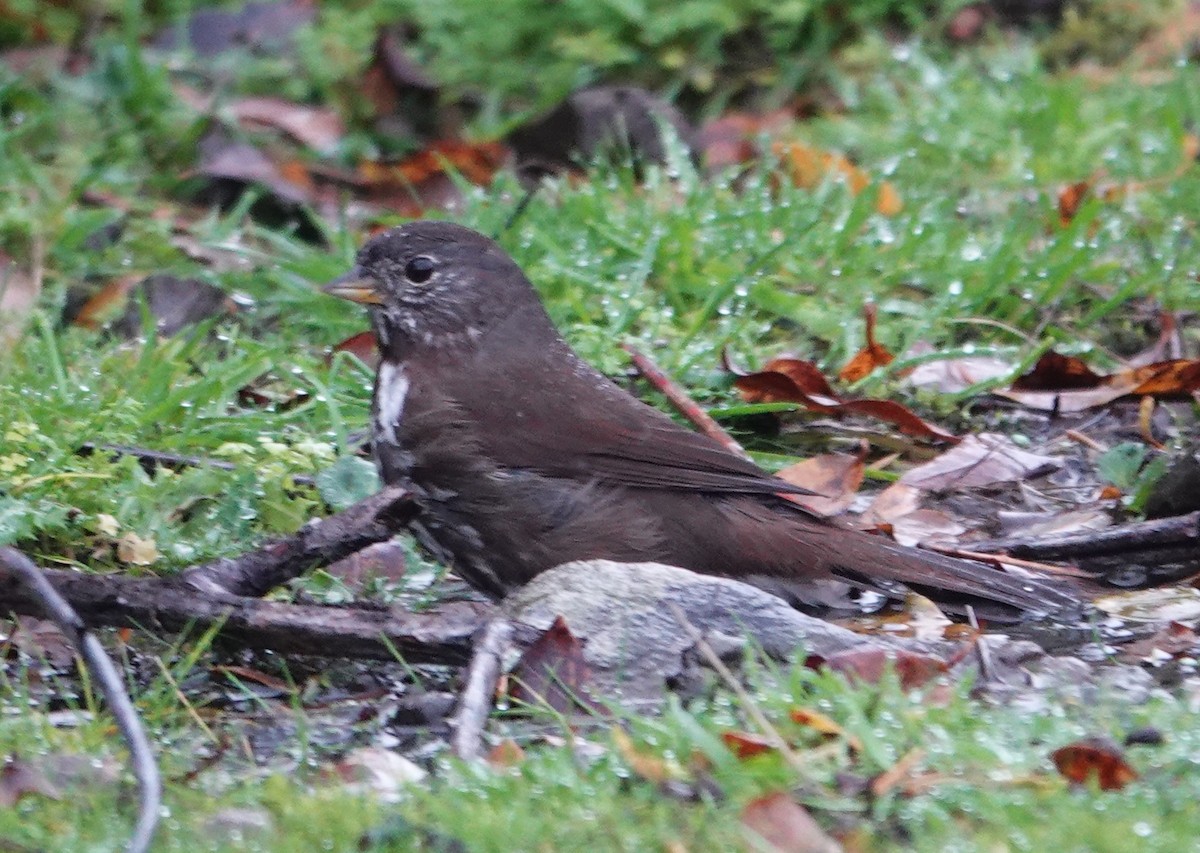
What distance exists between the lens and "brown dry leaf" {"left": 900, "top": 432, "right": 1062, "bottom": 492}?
478 cm

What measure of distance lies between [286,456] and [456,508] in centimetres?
68

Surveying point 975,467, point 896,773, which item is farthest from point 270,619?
point 975,467

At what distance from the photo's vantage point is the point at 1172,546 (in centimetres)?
406

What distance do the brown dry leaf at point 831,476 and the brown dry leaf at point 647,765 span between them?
1913 mm

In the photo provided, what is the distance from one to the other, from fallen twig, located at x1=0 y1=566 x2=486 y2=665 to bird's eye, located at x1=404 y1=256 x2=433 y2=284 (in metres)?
1.30

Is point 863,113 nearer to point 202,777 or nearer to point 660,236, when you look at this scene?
point 660,236

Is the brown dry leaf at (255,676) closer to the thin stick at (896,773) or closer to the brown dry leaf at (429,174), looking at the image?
the thin stick at (896,773)

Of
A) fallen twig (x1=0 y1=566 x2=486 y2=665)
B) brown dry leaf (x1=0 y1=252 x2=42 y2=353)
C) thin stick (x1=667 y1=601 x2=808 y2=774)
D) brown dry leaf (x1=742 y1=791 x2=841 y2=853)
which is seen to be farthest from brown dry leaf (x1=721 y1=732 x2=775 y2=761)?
brown dry leaf (x1=0 y1=252 x2=42 y2=353)

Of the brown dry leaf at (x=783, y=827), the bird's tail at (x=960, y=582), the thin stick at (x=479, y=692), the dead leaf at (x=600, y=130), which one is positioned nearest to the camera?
the brown dry leaf at (x=783, y=827)

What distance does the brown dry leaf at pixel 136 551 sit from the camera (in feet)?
13.3

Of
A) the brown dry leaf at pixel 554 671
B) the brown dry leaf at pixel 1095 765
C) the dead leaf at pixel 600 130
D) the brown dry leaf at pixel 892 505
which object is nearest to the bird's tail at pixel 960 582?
the brown dry leaf at pixel 892 505

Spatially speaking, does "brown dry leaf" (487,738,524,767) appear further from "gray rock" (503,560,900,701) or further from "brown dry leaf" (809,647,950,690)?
"brown dry leaf" (809,647,950,690)

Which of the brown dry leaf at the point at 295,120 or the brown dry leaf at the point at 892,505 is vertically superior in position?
the brown dry leaf at the point at 295,120

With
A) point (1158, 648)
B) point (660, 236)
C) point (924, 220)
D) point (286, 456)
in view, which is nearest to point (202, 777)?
point (286, 456)
